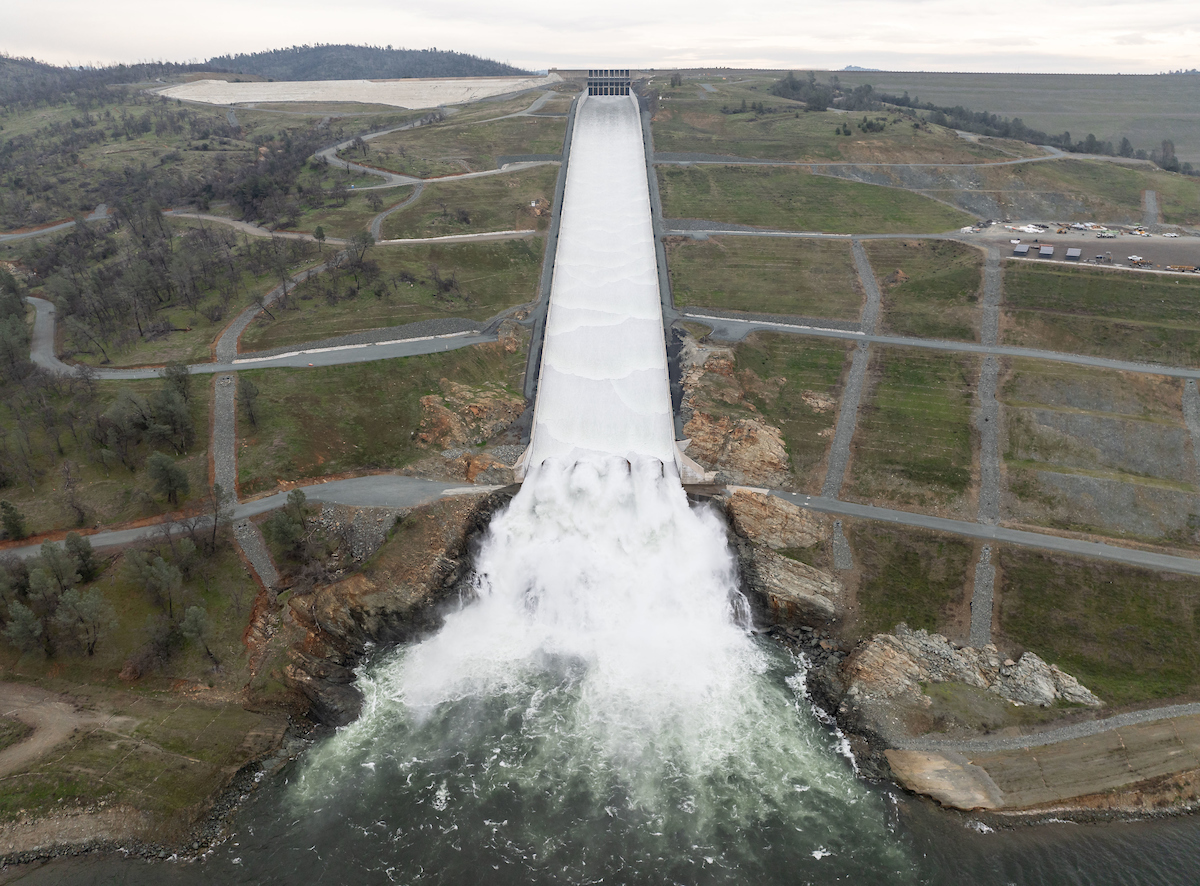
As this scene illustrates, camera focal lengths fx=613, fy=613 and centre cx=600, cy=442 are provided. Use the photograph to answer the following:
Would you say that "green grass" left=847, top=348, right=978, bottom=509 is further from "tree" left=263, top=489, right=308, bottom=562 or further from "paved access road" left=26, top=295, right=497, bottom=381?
"tree" left=263, top=489, right=308, bottom=562

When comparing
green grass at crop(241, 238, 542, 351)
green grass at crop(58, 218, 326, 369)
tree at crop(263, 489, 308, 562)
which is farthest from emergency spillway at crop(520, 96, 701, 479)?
green grass at crop(58, 218, 326, 369)

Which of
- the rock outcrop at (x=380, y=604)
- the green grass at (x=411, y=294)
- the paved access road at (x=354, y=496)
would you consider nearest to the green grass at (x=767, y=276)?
the green grass at (x=411, y=294)

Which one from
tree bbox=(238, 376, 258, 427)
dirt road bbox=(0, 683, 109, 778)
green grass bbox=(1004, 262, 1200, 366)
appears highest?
green grass bbox=(1004, 262, 1200, 366)

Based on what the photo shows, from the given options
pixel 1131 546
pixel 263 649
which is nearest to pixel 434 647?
pixel 263 649

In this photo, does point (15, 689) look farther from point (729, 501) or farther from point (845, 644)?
point (845, 644)

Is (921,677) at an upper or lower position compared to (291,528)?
lower

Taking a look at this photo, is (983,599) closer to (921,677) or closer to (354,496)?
(921,677)

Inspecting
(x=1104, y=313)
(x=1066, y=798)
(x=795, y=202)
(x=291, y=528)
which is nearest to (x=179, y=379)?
(x=291, y=528)
